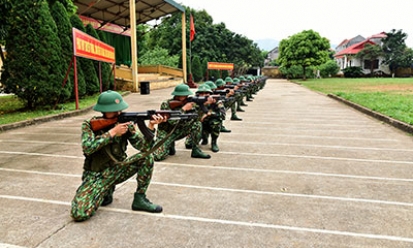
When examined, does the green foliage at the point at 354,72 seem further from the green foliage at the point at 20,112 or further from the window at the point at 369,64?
the green foliage at the point at 20,112

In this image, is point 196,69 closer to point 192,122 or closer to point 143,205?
point 192,122

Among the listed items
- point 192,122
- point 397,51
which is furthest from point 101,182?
point 397,51

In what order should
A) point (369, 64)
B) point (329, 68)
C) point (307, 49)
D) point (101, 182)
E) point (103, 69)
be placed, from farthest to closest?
1. point (329, 68)
2. point (369, 64)
3. point (307, 49)
4. point (103, 69)
5. point (101, 182)

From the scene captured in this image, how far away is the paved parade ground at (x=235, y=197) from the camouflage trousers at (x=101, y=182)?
128mm

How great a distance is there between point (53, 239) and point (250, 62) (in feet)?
148

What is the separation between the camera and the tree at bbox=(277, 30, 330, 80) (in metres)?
41.0

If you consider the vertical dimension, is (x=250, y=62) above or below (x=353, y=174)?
above

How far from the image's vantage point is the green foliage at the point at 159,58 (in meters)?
36.1

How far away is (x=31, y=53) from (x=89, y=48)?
206cm

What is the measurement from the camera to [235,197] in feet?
12.7

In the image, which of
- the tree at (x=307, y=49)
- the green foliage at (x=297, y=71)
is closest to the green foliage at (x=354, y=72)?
the green foliage at (x=297, y=71)

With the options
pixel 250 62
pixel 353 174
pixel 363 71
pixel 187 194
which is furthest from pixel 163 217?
pixel 363 71

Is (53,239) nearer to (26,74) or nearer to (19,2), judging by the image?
(26,74)

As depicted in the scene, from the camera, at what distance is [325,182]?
4426mm
